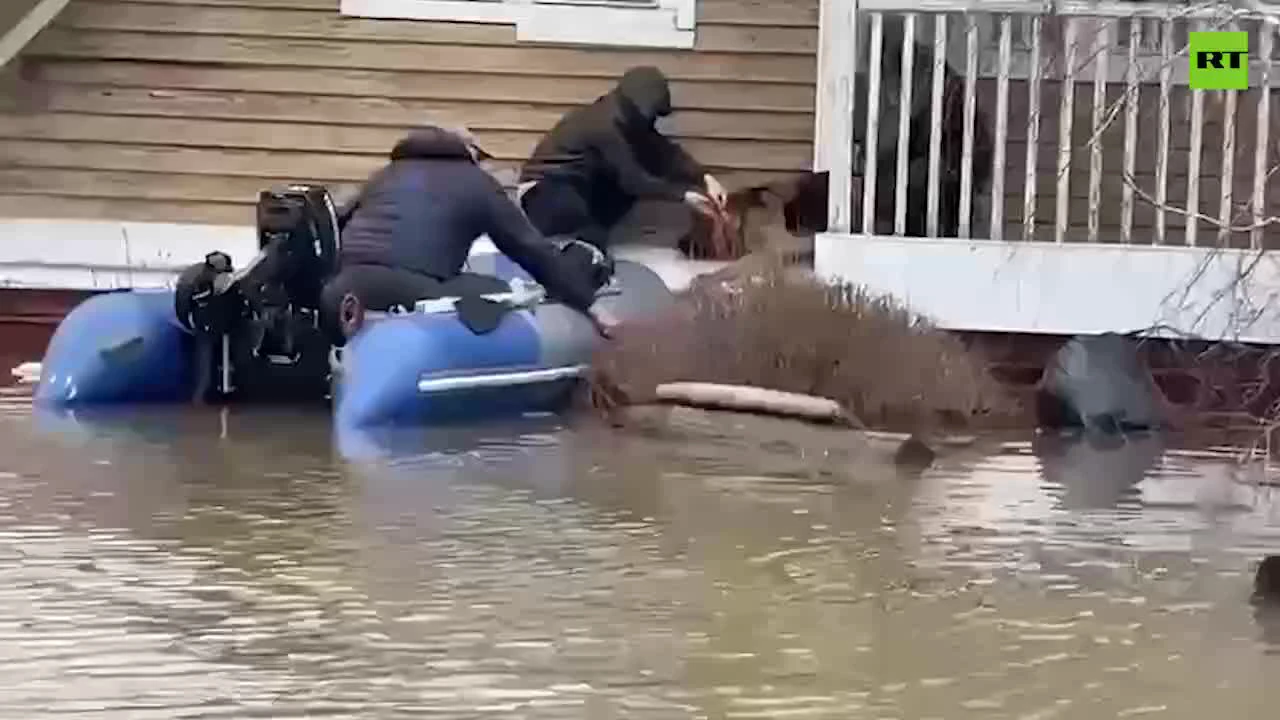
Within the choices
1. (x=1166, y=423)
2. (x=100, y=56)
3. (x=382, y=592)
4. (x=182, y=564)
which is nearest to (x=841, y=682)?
(x=382, y=592)

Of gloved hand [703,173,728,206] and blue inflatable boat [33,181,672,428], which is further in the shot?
gloved hand [703,173,728,206]

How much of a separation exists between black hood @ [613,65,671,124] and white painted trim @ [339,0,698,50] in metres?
0.45

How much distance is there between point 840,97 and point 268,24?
136 inches

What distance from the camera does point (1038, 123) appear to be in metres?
8.72

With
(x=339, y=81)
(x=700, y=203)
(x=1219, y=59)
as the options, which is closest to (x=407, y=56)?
(x=339, y=81)

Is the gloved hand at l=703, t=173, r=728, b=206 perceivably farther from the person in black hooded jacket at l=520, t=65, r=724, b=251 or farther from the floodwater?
the floodwater

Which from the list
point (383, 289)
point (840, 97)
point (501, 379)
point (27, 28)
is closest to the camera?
point (501, 379)

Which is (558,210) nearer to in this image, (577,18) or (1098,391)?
(577,18)

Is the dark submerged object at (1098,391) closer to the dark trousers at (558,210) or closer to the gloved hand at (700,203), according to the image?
the gloved hand at (700,203)

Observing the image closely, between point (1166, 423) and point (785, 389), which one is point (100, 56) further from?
point (1166, 423)

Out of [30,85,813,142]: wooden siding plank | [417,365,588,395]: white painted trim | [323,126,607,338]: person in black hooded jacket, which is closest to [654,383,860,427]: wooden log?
[417,365,588,395]: white painted trim

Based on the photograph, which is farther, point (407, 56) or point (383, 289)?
point (407, 56)

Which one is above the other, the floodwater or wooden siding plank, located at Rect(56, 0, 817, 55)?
wooden siding plank, located at Rect(56, 0, 817, 55)

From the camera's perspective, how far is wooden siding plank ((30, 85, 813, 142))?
1044 cm
